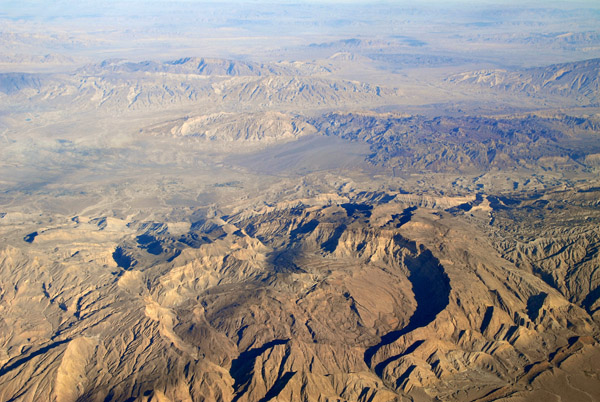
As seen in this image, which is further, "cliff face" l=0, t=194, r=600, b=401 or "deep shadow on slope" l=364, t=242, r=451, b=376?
"deep shadow on slope" l=364, t=242, r=451, b=376

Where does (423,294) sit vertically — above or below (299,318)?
above

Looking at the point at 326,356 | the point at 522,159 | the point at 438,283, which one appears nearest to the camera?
the point at 326,356

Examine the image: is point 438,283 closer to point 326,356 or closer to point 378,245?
point 378,245

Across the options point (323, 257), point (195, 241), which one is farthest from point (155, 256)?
point (323, 257)

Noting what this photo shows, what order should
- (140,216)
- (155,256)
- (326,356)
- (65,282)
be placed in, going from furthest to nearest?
1. (140,216)
2. (155,256)
3. (65,282)
4. (326,356)

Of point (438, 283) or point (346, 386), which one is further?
point (438, 283)

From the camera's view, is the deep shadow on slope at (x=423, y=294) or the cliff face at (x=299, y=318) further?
the deep shadow on slope at (x=423, y=294)

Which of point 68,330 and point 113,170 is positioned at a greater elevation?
point 68,330

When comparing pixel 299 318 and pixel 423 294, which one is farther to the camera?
pixel 423 294
